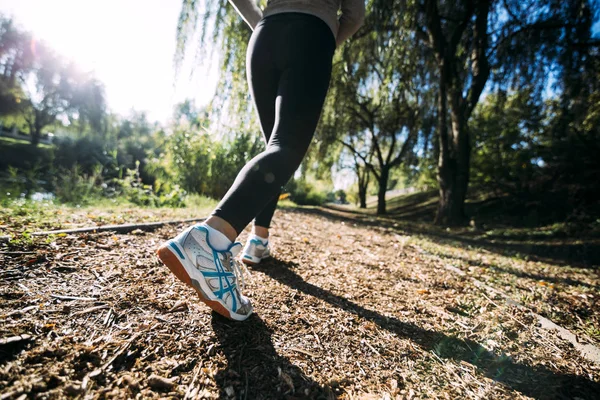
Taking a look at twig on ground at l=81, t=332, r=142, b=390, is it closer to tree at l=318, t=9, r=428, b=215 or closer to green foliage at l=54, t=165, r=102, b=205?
green foliage at l=54, t=165, r=102, b=205

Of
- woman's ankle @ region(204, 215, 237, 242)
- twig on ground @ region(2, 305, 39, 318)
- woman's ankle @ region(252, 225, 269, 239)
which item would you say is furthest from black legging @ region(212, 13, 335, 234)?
twig on ground @ region(2, 305, 39, 318)

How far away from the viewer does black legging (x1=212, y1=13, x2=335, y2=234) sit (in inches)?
42.7

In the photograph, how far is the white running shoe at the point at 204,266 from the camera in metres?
0.92

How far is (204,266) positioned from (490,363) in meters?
1.13

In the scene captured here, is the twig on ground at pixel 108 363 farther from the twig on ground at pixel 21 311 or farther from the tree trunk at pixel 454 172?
the tree trunk at pixel 454 172

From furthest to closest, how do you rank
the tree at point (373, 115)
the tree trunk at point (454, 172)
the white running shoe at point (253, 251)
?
the tree at point (373, 115), the tree trunk at point (454, 172), the white running shoe at point (253, 251)

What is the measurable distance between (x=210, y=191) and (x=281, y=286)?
4981 mm

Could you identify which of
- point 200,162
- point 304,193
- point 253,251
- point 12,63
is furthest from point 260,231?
point 12,63

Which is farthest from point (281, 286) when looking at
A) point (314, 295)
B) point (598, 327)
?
point (598, 327)

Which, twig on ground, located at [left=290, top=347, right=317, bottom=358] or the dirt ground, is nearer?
the dirt ground

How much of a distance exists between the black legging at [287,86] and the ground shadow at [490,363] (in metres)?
0.74

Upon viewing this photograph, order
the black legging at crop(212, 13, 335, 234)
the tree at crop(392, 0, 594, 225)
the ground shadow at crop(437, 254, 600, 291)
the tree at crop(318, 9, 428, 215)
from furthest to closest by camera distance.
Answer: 1. the tree at crop(318, 9, 428, 215)
2. the tree at crop(392, 0, 594, 225)
3. the ground shadow at crop(437, 254, 600, 291)
4. the black legging at crop(212, 13, 335, 234)

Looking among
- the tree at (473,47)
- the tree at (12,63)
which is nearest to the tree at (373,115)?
the tree at (473,47)

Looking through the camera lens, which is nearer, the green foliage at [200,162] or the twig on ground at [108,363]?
the twig on ground at [108,363]
